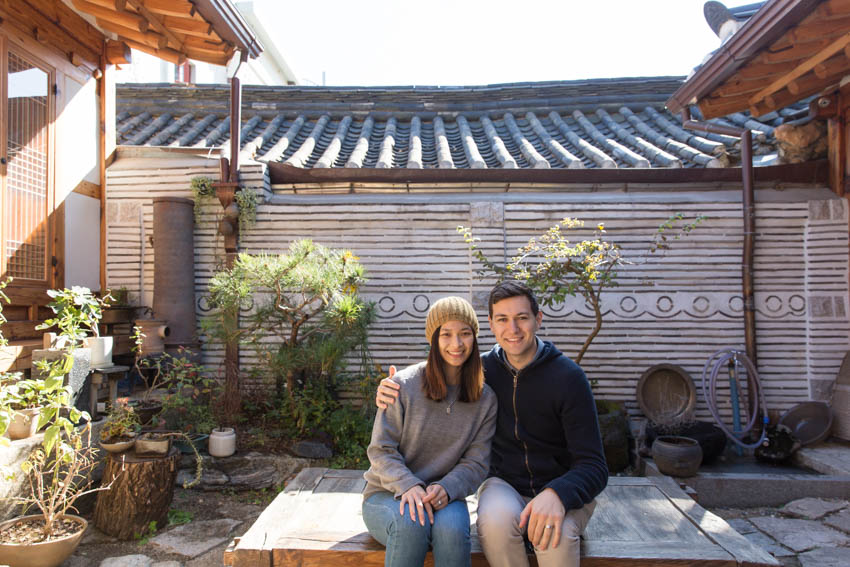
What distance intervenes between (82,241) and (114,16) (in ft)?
7.88

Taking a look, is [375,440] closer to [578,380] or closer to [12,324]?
[578,380]

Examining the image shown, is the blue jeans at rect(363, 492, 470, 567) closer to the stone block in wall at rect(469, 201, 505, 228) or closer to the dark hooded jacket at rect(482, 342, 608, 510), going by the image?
the dark hooded jacket at rect(482, 342, 608, 510)

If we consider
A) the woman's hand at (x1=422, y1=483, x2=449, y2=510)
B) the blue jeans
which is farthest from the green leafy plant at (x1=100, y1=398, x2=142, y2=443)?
the woman's hand at (x1=422, y1=483, x2=449, y2=510)

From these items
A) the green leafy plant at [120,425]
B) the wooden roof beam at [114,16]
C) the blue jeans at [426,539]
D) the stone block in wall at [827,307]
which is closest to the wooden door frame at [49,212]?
the wooden roof beam at [114,16]

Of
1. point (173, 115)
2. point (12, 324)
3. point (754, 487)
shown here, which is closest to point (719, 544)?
point (754, 487)

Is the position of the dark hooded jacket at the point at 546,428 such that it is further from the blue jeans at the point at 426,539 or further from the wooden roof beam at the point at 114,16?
the wooden roof beam at the point at 114,16

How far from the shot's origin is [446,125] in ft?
28.8

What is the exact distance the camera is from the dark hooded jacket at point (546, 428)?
2.34m

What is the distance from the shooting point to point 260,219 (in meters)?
5.91

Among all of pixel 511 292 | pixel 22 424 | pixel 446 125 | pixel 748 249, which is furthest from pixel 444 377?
pixel 446 125

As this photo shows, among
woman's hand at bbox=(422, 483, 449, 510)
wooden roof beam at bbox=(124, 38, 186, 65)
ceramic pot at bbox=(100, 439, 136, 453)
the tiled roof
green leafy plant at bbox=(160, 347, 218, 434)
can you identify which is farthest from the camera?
the tiled roof

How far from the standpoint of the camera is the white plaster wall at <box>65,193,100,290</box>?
5.67m

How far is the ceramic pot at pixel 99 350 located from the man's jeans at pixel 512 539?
352 cm

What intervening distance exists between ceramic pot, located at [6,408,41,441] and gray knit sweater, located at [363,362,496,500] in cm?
270
